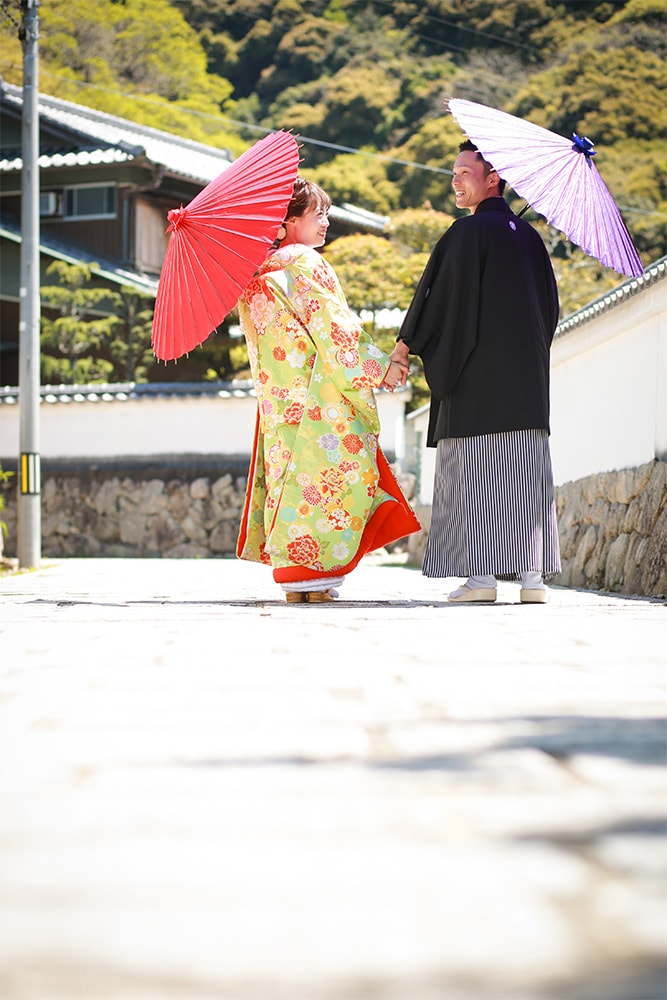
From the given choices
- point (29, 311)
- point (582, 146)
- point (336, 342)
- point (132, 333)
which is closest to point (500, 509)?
point (336, 342)

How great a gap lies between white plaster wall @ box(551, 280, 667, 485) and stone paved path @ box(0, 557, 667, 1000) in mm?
4016

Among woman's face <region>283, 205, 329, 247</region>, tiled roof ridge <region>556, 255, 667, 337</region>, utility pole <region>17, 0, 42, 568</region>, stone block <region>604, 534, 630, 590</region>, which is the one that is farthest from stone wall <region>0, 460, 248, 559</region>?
woman's face <region>283, 205, 329, 247</region>

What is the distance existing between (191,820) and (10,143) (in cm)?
2638

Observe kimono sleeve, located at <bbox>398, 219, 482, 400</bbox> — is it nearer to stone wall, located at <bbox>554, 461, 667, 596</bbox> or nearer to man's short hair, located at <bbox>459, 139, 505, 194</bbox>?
man's short hair, located at <bbox>459, 139, 505, 194</bbox>

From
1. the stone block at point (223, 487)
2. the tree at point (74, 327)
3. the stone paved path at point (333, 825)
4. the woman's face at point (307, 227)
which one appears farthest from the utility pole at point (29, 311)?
→ the stone paved path at point (333, 825)

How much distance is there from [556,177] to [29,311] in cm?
773

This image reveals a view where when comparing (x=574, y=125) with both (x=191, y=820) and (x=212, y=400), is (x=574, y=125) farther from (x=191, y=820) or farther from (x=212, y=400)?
(x=191, y=820)

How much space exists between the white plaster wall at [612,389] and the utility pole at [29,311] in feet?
17.4

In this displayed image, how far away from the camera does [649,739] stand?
2438 mm

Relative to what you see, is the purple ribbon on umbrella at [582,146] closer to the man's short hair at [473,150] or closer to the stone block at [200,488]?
the man's short hair at [473,150]

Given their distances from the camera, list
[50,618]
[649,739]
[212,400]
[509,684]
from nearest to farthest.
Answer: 1. [649,739]
2. [509,684]
3. [50,618]
4. [212,400]

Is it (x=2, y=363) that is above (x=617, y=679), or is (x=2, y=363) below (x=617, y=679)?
above

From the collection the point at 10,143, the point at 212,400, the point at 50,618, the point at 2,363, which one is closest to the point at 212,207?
the point at 50,618

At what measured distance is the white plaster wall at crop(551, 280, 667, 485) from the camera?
7.46 meters
